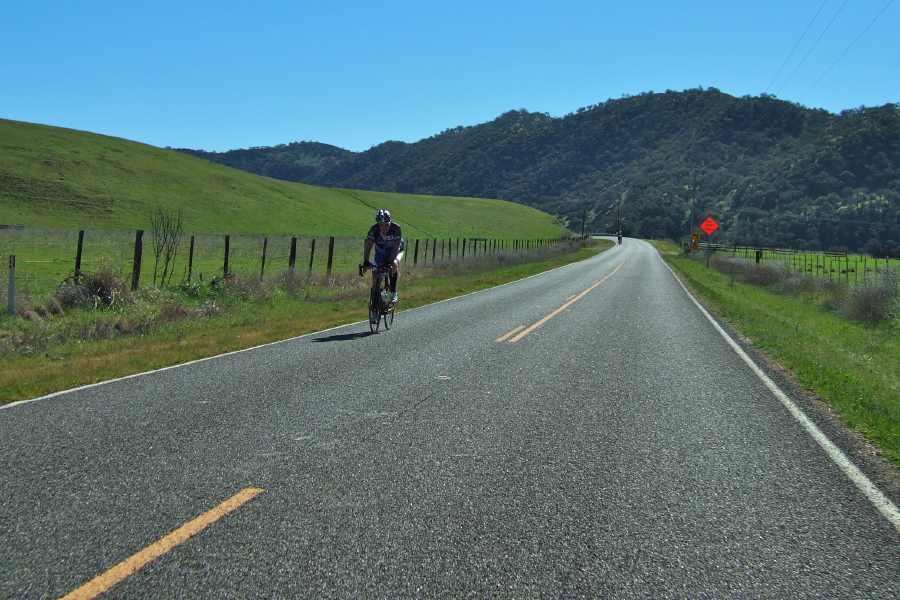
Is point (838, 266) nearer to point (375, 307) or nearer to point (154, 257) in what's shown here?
point (154, 257)

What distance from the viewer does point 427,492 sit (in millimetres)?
4578

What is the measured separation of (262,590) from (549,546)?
5.32ft

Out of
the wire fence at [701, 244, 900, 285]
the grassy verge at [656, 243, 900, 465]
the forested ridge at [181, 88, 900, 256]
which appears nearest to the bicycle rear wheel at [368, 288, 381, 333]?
the grassy verge at [656, 243, 900, 465]

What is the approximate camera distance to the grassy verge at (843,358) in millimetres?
7082

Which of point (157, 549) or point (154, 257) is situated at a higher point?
point (154, 257)

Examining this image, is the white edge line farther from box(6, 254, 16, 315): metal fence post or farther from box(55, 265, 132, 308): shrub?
box(6, 254, 16, 315): metal fence post

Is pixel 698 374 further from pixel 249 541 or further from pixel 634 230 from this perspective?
pixel 634 230

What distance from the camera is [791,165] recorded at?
122875mm

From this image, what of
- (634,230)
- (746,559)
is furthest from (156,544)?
(634,230)

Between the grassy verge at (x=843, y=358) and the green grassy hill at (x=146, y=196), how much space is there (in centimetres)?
5048

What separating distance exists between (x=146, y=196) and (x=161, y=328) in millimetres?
58942

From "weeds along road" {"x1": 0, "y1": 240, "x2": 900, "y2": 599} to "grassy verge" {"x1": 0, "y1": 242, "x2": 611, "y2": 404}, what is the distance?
1.15 m

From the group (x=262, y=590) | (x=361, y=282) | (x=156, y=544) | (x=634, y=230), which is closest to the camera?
(x=262, y=590)

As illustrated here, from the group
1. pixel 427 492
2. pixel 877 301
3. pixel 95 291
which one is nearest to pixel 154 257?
pixel 95 291
